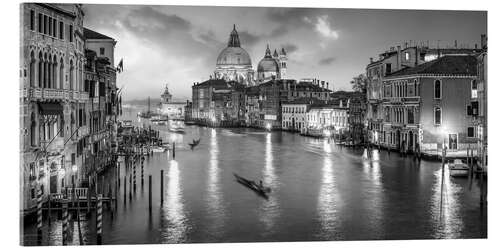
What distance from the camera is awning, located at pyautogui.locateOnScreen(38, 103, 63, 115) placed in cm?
911

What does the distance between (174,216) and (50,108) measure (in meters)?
2.30

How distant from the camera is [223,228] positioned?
916cm

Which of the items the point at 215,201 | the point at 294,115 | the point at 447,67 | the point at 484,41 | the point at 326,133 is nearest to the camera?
the point at 484,41

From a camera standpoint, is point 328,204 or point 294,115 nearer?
point 328,204

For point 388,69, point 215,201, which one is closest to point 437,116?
point 388,69

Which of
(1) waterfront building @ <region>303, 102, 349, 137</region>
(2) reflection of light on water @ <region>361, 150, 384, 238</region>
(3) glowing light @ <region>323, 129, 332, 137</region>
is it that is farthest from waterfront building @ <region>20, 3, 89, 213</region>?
(3) glowing light @ <region>323, 129, 332, 137</region>

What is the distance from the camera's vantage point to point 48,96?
30.3 ft

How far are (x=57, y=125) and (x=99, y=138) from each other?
4.50 m

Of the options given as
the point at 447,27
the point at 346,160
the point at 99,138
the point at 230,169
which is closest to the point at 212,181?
the point at 230,169

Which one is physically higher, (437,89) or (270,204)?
(437,89)

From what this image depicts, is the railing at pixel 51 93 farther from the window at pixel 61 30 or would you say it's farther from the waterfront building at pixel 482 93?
the waterfront building at pixel 482 93

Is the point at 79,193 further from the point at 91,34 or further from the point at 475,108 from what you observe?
the point at 475,108

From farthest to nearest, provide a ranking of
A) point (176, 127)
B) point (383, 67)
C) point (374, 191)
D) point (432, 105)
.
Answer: point (176, 127) → point (383, 67) → point (432, 105) → point (374, 191)

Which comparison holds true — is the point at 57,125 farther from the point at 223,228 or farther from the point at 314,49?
the point at 314,49
